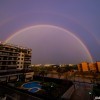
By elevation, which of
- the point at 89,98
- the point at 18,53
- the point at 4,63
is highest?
the point at 18,53

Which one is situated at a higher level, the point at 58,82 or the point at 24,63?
the point at 24,63

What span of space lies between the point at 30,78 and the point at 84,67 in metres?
36.6

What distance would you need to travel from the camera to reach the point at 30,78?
44250mm

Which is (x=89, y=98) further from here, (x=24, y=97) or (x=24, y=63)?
(x=24, y=63)

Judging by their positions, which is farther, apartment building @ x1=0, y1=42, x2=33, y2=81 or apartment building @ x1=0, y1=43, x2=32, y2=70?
apartment building @ x1=0, y1=43, x2=32, y2=70

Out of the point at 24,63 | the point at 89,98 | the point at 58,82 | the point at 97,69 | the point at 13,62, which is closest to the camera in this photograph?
the point at 89,98

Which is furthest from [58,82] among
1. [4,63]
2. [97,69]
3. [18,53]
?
[97,69]

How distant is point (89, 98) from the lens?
20.4 meters

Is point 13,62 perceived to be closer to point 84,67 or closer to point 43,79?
point 43,79

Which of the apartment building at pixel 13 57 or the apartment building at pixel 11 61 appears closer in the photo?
the apartment building at pixel 11 61

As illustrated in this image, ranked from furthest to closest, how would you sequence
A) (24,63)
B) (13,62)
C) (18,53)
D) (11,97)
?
(24,63) < (18,53) < (13,62) < (11,97)

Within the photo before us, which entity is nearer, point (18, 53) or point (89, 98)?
point (89, 98)

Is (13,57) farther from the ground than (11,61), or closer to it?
farther from the ground

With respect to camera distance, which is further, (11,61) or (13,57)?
(13,57)
